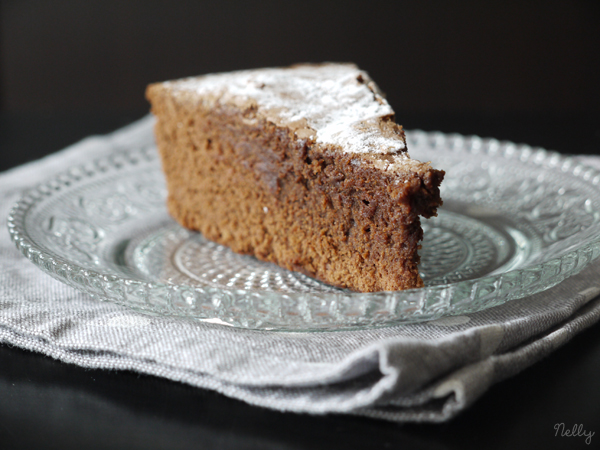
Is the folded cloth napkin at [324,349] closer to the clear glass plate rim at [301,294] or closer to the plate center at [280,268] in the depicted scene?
the clear glass plate rim at [301,294]

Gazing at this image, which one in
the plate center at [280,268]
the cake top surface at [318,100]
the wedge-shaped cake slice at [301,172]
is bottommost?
the plate center at [280,268]

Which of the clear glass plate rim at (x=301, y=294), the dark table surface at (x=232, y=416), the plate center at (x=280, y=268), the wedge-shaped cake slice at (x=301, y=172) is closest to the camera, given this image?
the dark table surface at (x=232, y=416)

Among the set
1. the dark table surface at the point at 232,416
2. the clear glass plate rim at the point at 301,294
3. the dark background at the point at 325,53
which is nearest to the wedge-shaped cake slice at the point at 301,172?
the clear glass plate rim at the point at 301,294

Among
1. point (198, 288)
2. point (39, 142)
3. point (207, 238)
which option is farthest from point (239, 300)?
point (39, 142)

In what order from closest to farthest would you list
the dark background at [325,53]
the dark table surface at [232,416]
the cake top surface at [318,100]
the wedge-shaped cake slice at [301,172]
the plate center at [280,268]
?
the dark table surface at [232,416] → the wedge-shaped cake slice at [301,172] → the cake top surface at [318,100] → the plate center at [280,268] → the dark background at [325,53]

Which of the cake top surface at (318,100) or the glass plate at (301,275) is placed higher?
the cake top surface at (318,100)

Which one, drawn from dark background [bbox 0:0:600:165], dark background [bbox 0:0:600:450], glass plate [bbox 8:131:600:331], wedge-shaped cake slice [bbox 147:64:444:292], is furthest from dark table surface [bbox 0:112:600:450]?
dark background [bbox 0:0:600:165]

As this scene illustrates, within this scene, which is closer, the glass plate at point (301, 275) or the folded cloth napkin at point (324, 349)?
the folded cloth napkin at point (324, 349)
